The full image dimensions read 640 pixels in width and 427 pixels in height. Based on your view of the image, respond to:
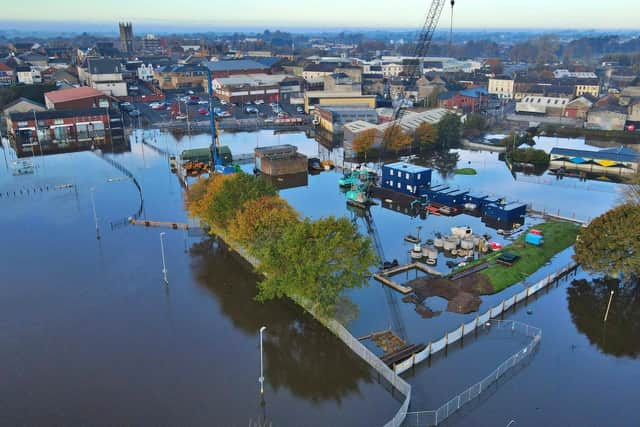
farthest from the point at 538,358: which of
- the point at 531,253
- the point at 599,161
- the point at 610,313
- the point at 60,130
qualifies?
the point at 60,130

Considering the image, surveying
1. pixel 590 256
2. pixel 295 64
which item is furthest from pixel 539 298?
pixel 295 64

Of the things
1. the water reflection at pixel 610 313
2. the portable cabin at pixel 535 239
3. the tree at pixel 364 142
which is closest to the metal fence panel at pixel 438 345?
the water reflection at pixel 610 313

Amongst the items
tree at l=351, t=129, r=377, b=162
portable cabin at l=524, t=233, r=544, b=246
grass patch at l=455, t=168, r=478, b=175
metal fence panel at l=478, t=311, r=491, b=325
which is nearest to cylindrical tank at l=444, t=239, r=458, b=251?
portable cabin at l=524, t=233, r=544, b=246

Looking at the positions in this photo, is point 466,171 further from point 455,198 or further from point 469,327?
point 469,327

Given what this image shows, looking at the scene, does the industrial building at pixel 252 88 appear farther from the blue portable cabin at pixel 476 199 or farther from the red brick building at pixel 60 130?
the blue portable cabin at pixel 476 199

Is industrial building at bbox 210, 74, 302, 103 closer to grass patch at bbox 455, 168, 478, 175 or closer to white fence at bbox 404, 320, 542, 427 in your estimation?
grass patch at bbox 455, 168, 478, 175

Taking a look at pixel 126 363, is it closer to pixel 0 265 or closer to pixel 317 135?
pixel 0 265
